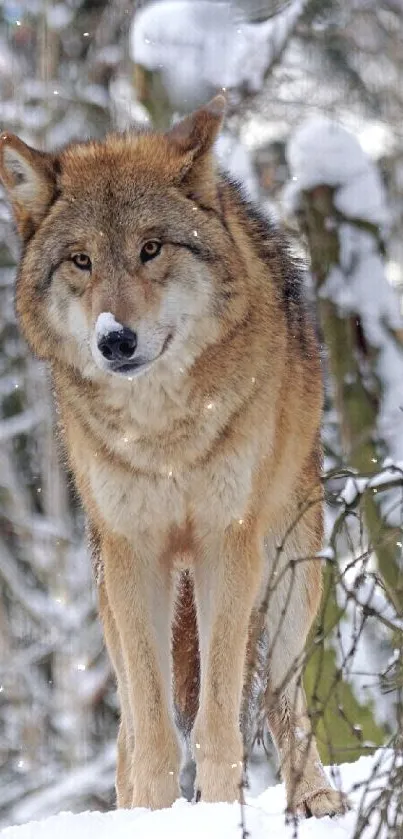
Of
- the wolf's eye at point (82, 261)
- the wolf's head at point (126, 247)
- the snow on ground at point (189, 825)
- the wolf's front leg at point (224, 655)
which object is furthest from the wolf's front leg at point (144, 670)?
the wolf's eye at point (82, 261)

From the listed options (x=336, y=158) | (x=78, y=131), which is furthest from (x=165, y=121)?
(x=78, y=131)

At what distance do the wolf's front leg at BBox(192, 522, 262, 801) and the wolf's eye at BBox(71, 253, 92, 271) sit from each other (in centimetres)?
99

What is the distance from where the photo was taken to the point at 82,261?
167 inches

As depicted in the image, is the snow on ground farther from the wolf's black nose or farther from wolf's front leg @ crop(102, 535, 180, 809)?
the wolf's black nose

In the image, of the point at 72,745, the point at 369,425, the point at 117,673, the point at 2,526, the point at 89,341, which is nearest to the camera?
the point at 89,341

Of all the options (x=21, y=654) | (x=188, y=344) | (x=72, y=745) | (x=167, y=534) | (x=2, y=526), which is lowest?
(x=72, y=745)

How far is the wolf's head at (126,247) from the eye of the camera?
4.11 metres

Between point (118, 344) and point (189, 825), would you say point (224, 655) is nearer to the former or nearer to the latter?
point (189, 825)

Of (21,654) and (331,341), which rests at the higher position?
(331,341)

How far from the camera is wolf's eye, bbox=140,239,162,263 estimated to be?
421cm

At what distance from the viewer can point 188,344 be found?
4.30 meters

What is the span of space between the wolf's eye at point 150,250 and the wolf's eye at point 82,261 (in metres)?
0.18

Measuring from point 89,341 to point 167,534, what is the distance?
2.33 ft

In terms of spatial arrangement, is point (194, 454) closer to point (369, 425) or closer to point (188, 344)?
point (188, 344)
